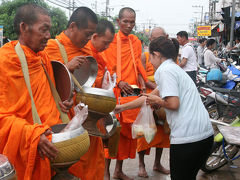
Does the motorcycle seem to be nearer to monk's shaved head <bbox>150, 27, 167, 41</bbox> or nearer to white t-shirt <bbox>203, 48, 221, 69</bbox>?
monk's shaved head <bbox>150, 27, 167, 41</bbox>

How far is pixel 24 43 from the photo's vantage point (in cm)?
223

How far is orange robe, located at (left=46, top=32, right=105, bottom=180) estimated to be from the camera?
9.10 feet

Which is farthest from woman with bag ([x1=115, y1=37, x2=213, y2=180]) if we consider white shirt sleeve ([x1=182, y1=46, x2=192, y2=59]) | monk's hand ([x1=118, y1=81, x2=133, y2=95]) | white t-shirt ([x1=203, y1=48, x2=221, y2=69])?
white t-shirt ([x1=203, y1=48, x2=221, y2=69])

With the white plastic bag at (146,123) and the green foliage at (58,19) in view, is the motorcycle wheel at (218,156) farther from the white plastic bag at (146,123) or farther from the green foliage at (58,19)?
the green foliage at (58,19)

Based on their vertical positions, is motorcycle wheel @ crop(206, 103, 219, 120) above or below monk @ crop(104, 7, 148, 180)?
below

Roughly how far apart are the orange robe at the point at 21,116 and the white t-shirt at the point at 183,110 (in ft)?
3.17

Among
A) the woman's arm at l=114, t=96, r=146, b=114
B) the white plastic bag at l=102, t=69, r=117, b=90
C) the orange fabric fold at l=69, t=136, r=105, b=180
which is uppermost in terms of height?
the white plastic bag at l=102, t=69, r=117, b=90

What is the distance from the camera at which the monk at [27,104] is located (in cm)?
198

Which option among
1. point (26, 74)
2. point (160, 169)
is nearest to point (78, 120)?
point (26, 74)

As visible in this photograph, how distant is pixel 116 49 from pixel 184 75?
70.2 inches

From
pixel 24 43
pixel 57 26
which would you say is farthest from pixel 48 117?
pixel 57 26

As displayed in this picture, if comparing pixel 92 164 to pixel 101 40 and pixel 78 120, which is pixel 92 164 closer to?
pixel 78 120

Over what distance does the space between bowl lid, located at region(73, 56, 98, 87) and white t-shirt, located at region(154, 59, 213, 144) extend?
646mm

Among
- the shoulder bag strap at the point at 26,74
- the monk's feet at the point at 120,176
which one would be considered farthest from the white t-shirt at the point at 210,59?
the shoulder bag strap at the point at 26,74
